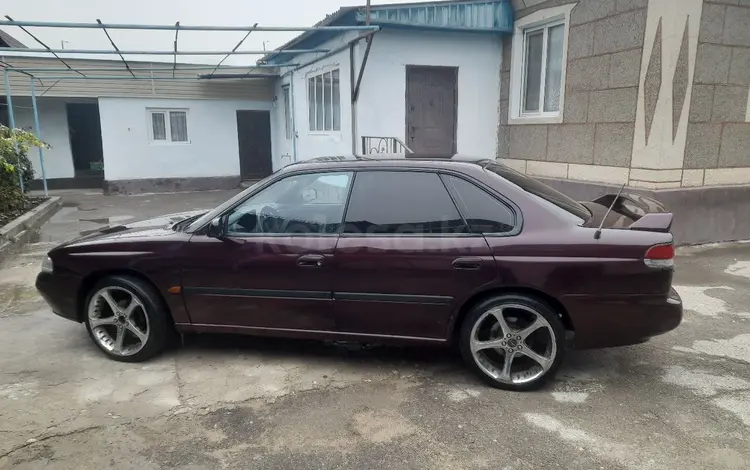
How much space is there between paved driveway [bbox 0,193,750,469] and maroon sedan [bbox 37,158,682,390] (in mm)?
291

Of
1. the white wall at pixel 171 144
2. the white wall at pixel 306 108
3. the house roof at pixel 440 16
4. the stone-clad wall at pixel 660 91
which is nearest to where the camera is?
the stone-clad wall at pixel 660 91

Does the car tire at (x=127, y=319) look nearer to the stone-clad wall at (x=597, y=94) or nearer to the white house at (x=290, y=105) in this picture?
the white house at (x=290, y=105)

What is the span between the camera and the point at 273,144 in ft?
52.5

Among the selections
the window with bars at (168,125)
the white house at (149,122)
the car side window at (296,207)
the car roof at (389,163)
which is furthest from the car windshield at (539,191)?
the window with bars at (168,125)

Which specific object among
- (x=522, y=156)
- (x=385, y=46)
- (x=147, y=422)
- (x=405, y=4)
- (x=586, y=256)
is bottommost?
(x=147, y=422)

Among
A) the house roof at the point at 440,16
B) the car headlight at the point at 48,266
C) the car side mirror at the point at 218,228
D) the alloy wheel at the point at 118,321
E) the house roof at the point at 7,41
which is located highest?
the house roof at the point at 7,41

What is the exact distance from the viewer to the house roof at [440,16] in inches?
305

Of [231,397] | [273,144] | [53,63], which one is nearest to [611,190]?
[231,397]

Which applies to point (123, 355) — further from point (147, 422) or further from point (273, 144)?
point (273, 144)

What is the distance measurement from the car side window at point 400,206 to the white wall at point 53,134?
15078 millimetres

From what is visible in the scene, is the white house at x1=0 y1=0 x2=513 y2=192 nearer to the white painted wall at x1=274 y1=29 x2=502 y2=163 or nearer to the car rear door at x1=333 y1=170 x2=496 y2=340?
the white painted wall at x1=274 y1=29 x2=502 y2=163

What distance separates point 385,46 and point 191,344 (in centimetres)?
595

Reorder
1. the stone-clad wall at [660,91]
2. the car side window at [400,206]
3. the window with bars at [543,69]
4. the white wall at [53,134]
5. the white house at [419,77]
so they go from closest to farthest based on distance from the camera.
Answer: the car side window at [400,206], the stone-clad wall at [660,91], the window with bars at [543,69], the white house at [419,77], the white wall at [53,134]

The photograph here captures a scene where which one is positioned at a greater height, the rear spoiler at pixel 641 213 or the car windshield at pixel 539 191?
the car windshield at pixel 539 191
